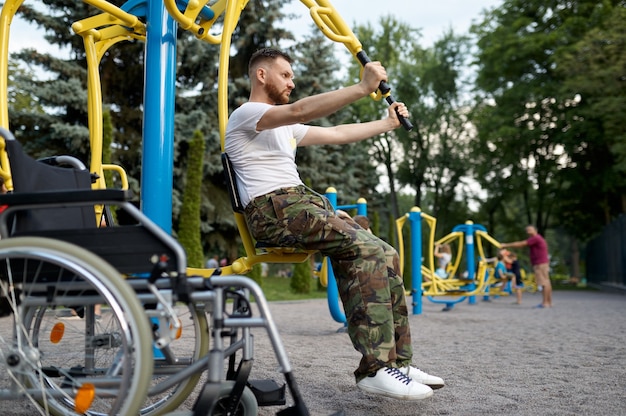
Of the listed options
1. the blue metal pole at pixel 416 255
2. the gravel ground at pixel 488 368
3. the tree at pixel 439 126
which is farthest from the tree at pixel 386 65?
the gravel ground at pixel 488 368

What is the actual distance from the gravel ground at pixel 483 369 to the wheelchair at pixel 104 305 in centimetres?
58

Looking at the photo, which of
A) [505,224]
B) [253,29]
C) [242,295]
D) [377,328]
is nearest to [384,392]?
[377,328]

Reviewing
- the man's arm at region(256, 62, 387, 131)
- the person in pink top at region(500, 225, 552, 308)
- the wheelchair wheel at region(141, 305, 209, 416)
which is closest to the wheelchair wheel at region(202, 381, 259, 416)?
the wheelchair wheel at region(141, 305, 209, 416)

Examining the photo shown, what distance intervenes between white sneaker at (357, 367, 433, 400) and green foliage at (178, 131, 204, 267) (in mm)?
10937

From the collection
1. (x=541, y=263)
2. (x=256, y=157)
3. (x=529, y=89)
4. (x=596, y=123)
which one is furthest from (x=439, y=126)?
(x=256, y=157)

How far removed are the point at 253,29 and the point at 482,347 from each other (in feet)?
54.6

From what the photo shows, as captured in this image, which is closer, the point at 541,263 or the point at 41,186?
the point at 41,186

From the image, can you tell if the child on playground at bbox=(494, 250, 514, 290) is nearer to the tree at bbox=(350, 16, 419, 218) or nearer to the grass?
the grass

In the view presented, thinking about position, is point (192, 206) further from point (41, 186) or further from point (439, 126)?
point (439, 126)

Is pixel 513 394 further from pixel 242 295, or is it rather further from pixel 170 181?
pixel 170 181

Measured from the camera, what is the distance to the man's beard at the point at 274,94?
2.93 meters

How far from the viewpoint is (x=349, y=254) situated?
2.61m

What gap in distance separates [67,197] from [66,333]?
0.58 metres

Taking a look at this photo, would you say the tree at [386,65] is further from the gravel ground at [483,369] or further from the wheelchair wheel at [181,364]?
the wheelchair wheel at [181,364]
